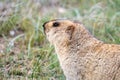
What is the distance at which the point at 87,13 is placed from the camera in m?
7.69

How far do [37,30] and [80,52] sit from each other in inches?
82.4

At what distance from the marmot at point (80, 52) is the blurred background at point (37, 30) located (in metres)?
0.90

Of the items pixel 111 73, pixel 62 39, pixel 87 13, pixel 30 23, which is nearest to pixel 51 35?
pixel 62 39

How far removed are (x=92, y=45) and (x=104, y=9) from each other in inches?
126

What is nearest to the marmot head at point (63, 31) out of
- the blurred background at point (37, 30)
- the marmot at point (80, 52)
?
the marmot at point (80, 52)

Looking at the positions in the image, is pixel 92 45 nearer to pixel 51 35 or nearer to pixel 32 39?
pixel 51 35

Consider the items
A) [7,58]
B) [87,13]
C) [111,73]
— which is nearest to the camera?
[111,73]

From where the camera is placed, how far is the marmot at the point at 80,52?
4523 millimetres

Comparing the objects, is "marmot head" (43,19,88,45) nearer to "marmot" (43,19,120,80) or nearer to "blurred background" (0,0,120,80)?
"marmot" (43,19,120,80)

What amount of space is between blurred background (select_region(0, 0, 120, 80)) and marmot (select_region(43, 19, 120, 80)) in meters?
0.90

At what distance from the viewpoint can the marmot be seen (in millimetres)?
4523

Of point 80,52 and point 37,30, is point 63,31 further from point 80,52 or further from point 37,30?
point 37,30

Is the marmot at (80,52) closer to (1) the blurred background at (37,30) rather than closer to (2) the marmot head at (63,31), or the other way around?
(2) the marmot head at (63,31)

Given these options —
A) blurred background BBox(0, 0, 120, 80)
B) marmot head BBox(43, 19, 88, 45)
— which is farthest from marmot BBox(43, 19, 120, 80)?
blurred background BBox(0, 0, 120, 80)
